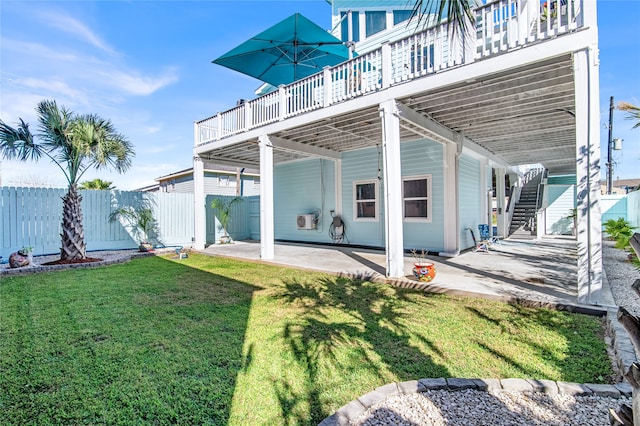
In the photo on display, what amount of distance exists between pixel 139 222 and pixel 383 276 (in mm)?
8225

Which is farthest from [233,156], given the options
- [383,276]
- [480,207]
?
[480,207]

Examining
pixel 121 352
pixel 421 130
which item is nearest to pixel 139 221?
pixel 121 352

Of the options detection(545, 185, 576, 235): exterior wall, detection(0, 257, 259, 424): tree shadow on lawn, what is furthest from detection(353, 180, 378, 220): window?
detection(545, 185, 576, 235): exterior wall

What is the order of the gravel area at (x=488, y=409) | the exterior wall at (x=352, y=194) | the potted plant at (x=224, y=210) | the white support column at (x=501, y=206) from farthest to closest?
the potted plant at (x=224, y=210)
the white support column at (x=501, y=206)
the exterior wall at (x=352, y=194)
the gravel area at (x=488, y=409)

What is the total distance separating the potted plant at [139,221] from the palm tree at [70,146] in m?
1.99

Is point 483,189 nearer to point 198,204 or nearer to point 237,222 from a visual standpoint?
point 198,204

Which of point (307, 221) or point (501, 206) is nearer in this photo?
point (307, 221)

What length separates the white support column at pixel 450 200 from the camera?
26.6ft

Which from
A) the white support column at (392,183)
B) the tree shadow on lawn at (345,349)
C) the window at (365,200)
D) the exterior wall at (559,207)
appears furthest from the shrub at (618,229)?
the tree shadow on lawn at (345,349)

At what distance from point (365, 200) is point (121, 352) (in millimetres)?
7881

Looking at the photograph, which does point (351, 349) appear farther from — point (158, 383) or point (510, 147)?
point (510, 147)

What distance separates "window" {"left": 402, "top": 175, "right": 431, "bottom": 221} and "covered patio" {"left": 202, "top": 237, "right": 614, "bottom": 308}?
1.34 metres

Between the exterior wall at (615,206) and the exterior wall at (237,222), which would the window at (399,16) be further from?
the exterior wall at (615,206)

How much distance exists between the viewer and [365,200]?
9852mm
